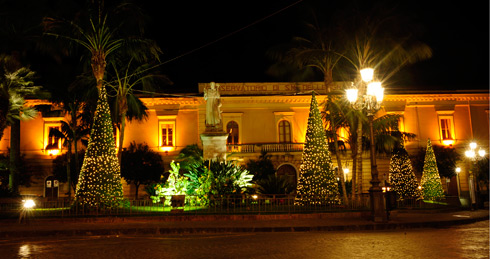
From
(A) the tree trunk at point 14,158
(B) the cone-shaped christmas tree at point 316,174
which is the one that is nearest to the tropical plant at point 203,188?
(B) the cone-shaped christmas tree at point 316,174

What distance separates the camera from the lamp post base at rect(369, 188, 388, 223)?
14.5 metres

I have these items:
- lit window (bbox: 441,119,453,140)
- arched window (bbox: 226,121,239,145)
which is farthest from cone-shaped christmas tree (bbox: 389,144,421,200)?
arched window (bbox: 226,121,239,145)

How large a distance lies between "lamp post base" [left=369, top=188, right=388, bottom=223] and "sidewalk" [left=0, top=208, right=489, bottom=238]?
0.80ft

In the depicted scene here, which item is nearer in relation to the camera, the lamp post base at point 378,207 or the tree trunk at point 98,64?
the lamp post base at point 378,207

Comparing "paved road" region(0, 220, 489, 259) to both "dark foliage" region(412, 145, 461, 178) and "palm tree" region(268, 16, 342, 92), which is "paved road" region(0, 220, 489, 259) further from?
"dark foliage" region(412, 145, 461, 178)

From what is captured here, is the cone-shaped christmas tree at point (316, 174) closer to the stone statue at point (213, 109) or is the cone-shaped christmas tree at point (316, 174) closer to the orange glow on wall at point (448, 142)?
the stone statue at point (213, 109)

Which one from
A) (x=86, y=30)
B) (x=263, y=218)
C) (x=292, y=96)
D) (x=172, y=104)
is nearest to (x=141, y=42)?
(x=86, y=30)

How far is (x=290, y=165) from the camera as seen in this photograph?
36.9 meters

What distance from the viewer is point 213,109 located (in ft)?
66.0

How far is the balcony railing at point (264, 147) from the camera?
35.9 metres

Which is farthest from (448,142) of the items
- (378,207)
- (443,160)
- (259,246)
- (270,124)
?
(259,246)

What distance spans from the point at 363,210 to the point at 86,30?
14329mm

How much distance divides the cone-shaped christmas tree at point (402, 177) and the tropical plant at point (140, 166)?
16384 mm

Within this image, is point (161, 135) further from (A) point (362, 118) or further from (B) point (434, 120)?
(B) point (434, 120)
